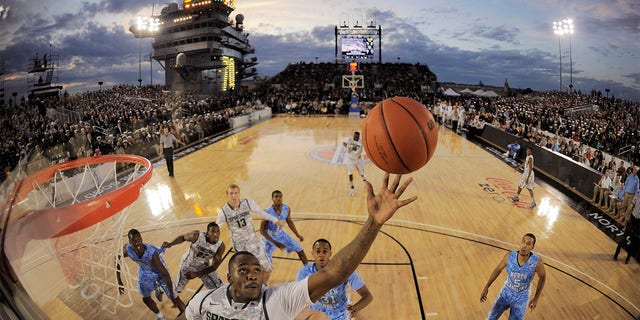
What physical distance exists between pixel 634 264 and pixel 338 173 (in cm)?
778

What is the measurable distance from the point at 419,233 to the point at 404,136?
15.4ft

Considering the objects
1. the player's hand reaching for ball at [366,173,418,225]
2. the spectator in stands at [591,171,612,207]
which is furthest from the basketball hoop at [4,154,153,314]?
the spectator in stands at [591,171,612,207]

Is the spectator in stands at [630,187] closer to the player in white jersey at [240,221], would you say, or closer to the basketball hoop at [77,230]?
the player in white jersey at [240,221]

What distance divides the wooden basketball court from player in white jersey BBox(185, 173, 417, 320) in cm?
305

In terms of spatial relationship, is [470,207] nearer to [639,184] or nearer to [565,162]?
[639,184]

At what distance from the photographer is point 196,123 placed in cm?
1866

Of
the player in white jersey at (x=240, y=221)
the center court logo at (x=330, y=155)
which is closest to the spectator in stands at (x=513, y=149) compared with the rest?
the center court logo at (x=330, y=155)

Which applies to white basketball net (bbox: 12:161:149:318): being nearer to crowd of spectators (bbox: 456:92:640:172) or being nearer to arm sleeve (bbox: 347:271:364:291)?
arm sleeve (bbox: 347:271:364:291)

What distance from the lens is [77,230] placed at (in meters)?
3.93

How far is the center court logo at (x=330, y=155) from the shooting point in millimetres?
14242

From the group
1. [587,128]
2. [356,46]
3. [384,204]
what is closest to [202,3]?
[356,46]

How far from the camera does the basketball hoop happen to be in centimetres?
372

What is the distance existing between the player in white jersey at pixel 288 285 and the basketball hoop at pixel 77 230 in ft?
8.03

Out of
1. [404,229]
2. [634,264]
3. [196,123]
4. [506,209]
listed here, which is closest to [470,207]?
[506,209]
